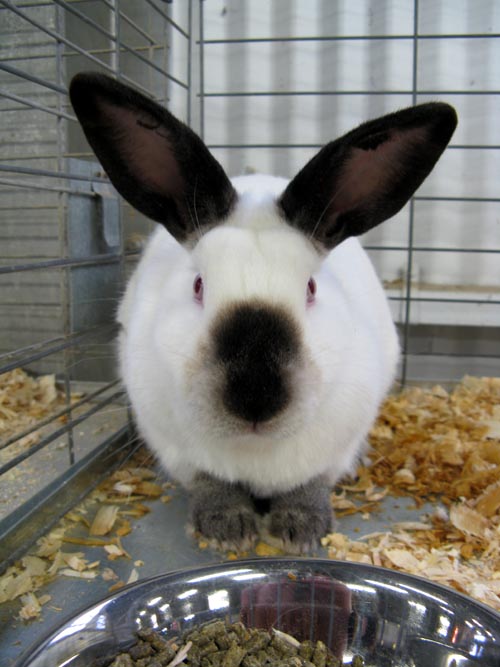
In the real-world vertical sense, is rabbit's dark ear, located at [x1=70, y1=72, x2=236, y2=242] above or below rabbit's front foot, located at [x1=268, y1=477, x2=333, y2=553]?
above

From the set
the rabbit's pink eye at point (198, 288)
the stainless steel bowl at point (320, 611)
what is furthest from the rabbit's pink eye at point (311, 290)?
the stainless steel bowl at point (320, 611)

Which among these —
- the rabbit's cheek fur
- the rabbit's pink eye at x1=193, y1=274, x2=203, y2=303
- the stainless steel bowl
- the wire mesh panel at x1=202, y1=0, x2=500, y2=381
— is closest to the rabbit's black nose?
the rabbit's cheek fur

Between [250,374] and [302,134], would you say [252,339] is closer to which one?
[250,374]

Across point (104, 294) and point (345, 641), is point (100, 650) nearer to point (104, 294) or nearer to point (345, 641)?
point (345, 641)

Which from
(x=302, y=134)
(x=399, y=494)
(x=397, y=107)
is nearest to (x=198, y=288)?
(x=399, y=494)

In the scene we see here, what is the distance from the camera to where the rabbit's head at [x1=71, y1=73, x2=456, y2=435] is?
121 cm

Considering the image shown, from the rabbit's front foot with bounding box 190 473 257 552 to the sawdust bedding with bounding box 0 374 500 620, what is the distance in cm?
5

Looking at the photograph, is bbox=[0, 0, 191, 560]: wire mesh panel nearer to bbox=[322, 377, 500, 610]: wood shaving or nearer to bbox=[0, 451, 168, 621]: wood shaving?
bbox=[0, 451, 168, 621]: wood shaving

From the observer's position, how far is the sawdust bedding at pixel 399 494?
158cm

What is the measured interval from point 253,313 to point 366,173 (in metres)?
0.47

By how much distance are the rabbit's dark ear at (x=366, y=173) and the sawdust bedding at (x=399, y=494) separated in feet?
2.62

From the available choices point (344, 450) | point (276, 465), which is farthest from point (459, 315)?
point (276, 465)

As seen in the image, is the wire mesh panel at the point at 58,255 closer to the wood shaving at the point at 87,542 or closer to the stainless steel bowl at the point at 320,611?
the wood shaving at the point at 87,542

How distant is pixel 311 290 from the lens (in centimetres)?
144
